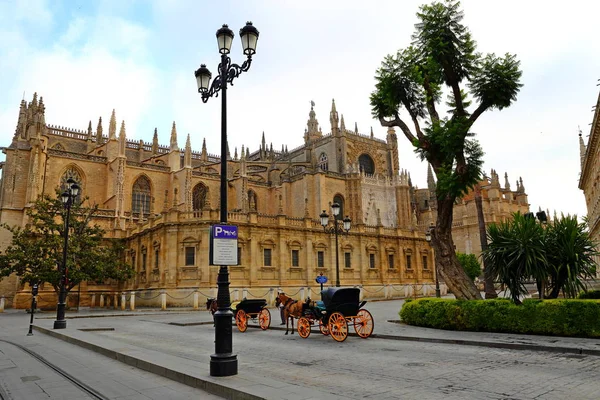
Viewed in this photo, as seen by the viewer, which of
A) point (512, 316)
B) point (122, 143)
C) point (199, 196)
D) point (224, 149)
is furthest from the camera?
point (199, 196)

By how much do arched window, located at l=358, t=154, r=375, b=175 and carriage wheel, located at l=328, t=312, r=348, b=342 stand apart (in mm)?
48848

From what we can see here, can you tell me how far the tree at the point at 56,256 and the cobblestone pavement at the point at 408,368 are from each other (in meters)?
17.9

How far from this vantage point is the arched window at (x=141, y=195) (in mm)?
41812

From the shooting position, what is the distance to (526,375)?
6762mm

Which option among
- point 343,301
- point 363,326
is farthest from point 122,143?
point 363,326

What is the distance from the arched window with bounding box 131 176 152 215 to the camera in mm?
41812

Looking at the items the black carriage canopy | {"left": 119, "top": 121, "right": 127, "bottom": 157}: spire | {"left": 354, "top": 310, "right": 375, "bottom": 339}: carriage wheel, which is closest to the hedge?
{"left": 354, "top": 310, "right": 375, "bottom": 339}: carriage wheel

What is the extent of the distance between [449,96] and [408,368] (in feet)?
39.2

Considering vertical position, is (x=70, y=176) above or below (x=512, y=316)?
above

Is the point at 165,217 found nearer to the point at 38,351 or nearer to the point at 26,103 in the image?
the point at 38,351

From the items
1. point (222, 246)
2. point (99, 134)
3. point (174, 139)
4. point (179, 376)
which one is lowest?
point (179, 376)

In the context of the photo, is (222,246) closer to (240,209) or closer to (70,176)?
(240,209)

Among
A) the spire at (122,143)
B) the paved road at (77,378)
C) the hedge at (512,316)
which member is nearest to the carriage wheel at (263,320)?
the hedge at (512,316)

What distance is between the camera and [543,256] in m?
12.8
